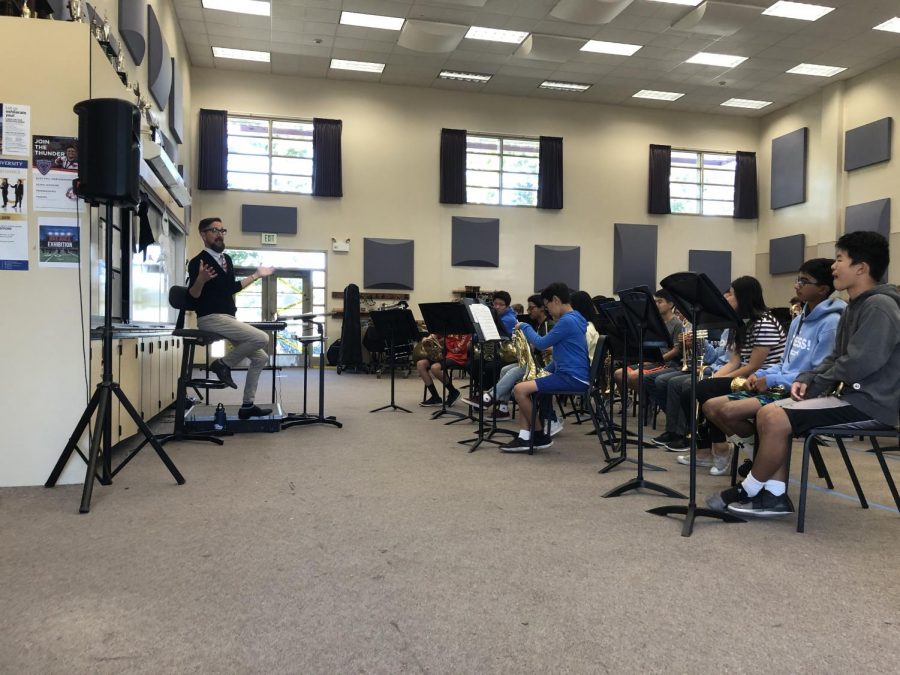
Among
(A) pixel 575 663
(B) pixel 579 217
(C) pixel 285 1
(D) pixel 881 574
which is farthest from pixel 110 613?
(B) pixel 579 217

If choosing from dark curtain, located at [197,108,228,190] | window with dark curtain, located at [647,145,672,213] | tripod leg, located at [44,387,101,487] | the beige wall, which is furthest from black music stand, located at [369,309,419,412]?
window with dark curtain, located at [647,145,672,213]

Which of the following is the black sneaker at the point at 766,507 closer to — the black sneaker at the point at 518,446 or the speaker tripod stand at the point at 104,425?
the black sneaker at the point at 518,446

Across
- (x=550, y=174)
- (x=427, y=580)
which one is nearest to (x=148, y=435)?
(x=427, y=580)

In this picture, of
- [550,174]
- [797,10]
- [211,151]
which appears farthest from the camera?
[550,174]

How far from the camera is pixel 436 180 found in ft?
42.4

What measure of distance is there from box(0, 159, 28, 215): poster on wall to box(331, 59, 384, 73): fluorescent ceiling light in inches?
360

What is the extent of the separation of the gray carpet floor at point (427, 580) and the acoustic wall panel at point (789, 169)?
1089 centimetres

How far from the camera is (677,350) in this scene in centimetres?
581

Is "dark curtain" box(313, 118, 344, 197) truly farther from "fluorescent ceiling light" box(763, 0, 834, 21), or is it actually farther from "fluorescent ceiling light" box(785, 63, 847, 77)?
"fluorescent ceiling light" box(785, 63, 847, 77)

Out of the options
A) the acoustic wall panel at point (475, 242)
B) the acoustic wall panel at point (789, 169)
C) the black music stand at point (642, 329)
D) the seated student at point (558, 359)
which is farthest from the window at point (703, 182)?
the black music stand at point (642, 329)

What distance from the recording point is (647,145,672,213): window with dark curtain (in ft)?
44.7

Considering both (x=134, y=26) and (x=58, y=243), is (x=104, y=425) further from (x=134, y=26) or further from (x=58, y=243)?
(x=134, y=26)

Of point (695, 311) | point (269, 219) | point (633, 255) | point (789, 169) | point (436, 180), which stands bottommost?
point (695, 311)

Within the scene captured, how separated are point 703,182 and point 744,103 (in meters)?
1.70
